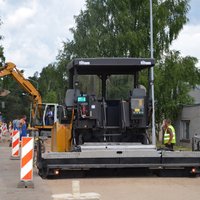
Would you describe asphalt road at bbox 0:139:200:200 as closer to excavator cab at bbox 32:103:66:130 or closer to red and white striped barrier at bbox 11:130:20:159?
red and white striped barrier at bbox 11:130:20:159

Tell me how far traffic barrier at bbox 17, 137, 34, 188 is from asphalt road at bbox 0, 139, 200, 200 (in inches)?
7.2

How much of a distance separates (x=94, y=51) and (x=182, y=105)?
11.0 meters

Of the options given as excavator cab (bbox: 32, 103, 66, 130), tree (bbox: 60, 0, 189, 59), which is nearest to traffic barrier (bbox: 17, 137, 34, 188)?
excavator cab (bbox: 32, 103, 66, 130)

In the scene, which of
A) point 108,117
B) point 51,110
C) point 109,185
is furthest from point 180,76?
point 109,185

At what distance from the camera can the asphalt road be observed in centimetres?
1127

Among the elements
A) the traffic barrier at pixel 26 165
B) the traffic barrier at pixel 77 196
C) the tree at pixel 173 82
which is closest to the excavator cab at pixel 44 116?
the tree at pixel 173 82

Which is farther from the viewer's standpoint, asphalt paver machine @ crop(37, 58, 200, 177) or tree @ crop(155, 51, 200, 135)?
tree @ crop(155, 51, 200, 135)

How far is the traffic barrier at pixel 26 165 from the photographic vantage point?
12469 mm

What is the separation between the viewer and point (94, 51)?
46094 millimetres

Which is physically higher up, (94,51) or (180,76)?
(94,51)

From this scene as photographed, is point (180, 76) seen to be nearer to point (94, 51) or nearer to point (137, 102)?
point (94, 51)

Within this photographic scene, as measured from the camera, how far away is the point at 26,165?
12492 mm

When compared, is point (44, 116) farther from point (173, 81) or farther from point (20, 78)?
point (173, 81)

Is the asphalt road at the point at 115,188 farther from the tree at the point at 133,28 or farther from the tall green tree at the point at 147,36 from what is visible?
the tree at the point at 133,28
